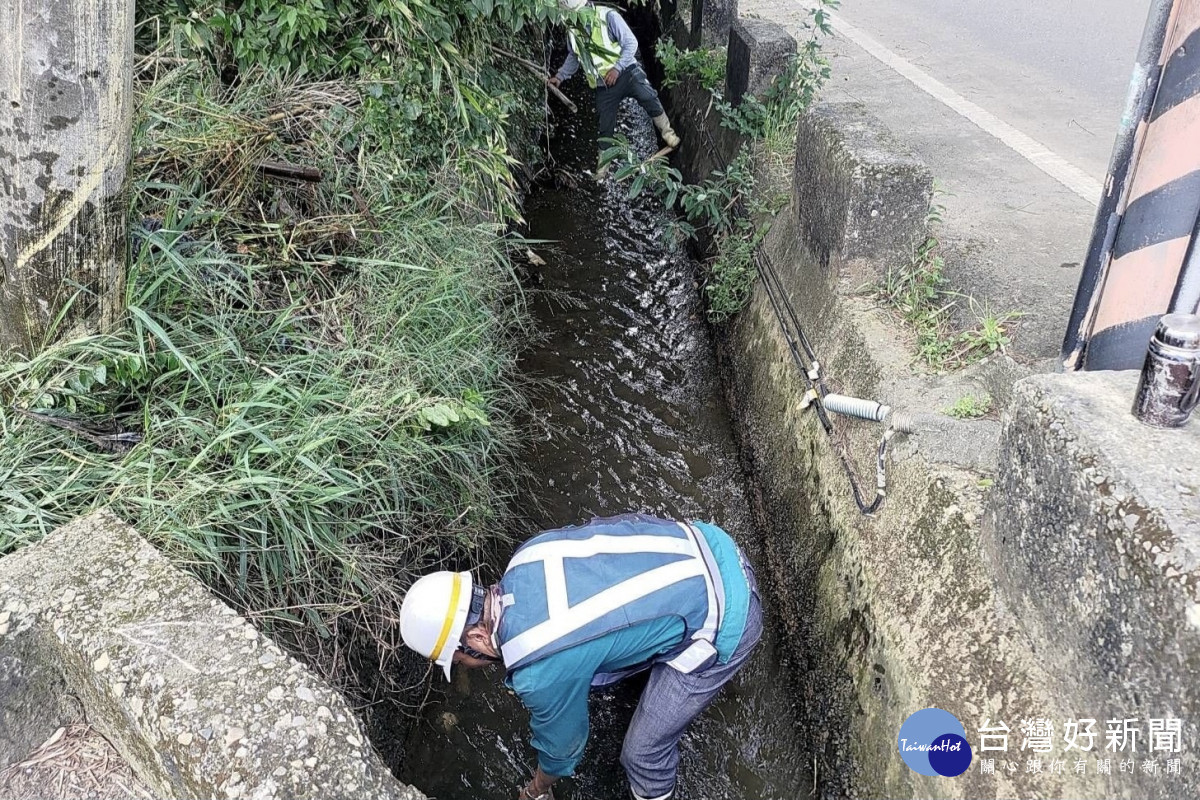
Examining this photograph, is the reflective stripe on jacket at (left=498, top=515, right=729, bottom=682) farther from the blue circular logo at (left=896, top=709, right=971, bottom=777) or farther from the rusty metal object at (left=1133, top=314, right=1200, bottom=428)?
the rusty metal object at (left=1133, top=314, right=1200, bottom=428)

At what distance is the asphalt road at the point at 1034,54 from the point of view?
18.3 feet

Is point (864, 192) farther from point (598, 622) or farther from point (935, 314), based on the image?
point (598, 622)

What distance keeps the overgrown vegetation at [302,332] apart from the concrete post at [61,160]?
6.9 inches

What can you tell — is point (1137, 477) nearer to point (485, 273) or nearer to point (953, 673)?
point (953, 673)

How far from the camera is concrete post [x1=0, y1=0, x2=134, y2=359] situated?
2.45m

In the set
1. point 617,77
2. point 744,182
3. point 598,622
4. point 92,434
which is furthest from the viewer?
point 617,77

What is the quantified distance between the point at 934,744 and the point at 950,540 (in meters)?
0.62

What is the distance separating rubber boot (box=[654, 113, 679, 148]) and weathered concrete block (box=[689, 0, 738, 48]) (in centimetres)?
71

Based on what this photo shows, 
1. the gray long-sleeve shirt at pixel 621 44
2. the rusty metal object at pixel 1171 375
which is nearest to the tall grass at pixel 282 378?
the rusty metal object at pixel 1171 375

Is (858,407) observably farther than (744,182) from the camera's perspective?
No

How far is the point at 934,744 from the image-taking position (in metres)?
2.50

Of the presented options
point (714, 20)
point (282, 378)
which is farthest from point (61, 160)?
point (714, 20)

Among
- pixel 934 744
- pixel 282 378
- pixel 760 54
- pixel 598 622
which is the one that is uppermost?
pixel 760 54

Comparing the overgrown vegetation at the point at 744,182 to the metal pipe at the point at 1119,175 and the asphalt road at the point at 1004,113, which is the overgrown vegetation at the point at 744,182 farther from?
the metal pipe at the point at 1119,175
